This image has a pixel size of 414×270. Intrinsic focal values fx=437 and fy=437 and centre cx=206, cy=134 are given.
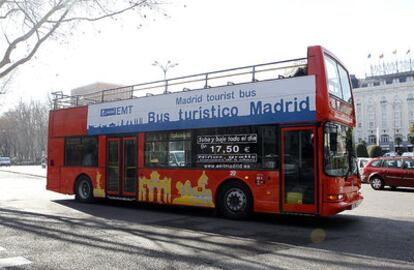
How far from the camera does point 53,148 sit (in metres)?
16.4

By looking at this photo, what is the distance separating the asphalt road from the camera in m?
6.61

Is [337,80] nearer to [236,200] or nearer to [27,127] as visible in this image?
[236,200]

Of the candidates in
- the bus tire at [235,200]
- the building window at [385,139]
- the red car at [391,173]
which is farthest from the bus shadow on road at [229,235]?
the building window at [385,139]

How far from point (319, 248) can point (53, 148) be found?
1179cm

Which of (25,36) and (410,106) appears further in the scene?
(410,106)

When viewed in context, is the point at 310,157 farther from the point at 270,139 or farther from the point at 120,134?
the point at 120,134

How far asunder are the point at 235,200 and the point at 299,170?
1.98 metres

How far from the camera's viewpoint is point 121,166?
13.8 meters

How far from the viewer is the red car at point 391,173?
65.2 ft

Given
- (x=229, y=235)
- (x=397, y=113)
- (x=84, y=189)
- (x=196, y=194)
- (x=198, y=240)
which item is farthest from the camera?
(x=397, y=113)

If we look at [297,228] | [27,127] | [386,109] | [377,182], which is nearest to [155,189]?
[297,228]

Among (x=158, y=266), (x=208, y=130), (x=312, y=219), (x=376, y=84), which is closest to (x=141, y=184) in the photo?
(x=208, y=130)

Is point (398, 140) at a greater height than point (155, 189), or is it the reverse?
point (398, 140)

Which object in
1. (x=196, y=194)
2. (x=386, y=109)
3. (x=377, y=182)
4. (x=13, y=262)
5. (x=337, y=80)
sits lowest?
(x=13, y=262)
